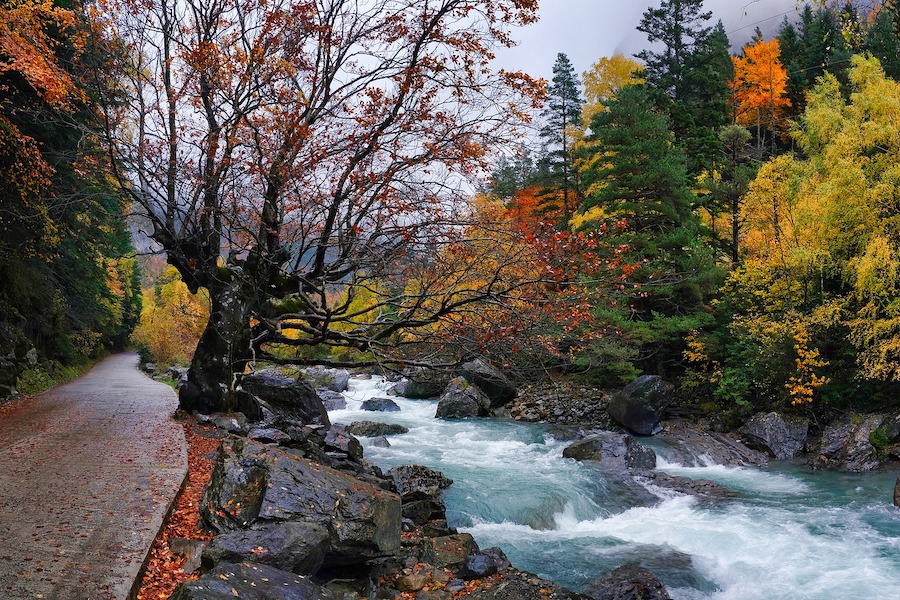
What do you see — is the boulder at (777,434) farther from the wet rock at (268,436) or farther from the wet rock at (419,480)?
the wet rock at (268,436)

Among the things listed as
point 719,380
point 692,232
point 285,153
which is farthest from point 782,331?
point 285,153

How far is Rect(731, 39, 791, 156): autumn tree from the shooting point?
3672cm

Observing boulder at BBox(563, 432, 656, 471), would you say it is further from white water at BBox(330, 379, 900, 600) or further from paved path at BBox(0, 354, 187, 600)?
paved path at BBox(0, 354, 187, 600)

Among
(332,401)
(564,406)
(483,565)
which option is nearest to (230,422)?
(483,565)

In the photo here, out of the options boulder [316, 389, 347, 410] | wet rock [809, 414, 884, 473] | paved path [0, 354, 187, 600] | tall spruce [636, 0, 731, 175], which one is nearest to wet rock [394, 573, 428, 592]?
paved path [0, 354, 187, 600]

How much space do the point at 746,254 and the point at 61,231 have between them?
2321 cm

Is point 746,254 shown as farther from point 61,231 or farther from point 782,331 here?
point 61,231

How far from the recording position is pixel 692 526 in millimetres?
9938

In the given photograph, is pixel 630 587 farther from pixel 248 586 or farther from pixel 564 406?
pixel 564 406

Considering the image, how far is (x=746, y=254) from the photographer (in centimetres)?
2148

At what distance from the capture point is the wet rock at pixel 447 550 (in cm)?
686

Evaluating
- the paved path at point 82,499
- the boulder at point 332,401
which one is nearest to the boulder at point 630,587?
the paved path at point 82,499

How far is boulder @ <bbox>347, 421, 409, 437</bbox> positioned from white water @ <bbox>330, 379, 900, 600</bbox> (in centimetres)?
143

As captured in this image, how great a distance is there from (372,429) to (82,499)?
10883 mm
